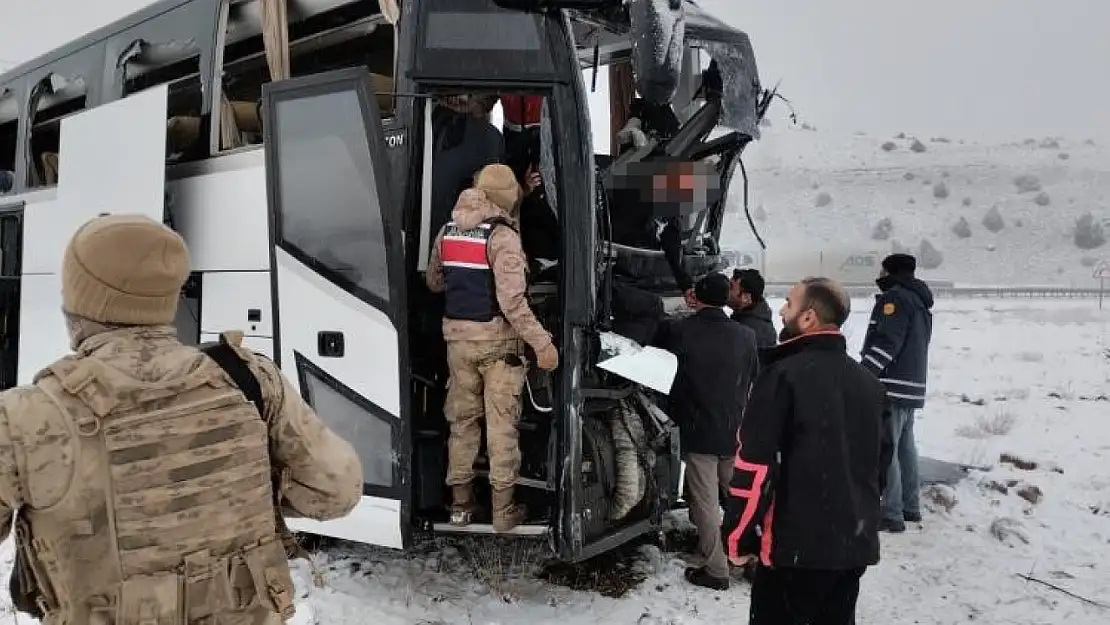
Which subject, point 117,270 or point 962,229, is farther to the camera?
point 962,229

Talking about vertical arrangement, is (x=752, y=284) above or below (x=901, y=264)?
below

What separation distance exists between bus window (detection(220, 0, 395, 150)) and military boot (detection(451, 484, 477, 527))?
2.23 meters

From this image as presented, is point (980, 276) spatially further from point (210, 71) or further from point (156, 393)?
point (156, 393)

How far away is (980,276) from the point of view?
3142 cm

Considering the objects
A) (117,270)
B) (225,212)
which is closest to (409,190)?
(225,212)

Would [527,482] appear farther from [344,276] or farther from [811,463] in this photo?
[811,463]

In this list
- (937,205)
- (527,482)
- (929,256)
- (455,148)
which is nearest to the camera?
(527,482)

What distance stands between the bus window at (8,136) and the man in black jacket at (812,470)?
6.69 meters

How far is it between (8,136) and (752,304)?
23.7 feet

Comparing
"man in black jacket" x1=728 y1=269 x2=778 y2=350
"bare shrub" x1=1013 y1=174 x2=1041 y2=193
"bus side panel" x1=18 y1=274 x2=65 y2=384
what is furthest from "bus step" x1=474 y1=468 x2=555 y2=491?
"bare shrub" x1=1013 y1=174 x2=1041 y2=193

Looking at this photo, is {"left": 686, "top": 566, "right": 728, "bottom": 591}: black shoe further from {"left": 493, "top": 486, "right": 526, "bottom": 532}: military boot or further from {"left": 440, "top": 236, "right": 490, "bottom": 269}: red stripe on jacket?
{"left": 440, "top": 236, "right": 490, "bottom": 269}: red stripe on jacket

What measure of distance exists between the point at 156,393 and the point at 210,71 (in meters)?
3.77

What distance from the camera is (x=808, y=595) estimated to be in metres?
3.07

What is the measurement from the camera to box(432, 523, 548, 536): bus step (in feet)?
13.6
